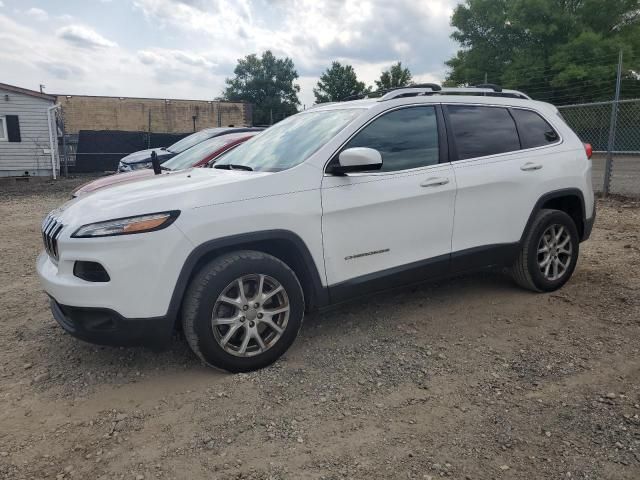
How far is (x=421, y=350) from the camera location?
3570 mm

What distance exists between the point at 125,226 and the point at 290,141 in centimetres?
154

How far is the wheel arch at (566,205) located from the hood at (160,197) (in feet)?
8.21

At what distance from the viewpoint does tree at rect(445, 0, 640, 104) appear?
32213 mm

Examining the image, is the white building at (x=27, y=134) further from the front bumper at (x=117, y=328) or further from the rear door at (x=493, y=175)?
the rear door at (x=493, y=175)

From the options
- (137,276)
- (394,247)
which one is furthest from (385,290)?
(137,276)

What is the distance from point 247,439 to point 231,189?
147 centimetres

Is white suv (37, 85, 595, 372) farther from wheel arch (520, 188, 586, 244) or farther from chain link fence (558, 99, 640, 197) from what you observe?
chain link fence (558, 99, 640, 197)

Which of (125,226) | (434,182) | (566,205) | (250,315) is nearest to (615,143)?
(566,205)

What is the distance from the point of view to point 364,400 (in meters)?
2.97

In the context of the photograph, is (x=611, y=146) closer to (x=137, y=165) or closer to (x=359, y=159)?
(x=359, y=159)

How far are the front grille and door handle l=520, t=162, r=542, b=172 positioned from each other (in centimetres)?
362

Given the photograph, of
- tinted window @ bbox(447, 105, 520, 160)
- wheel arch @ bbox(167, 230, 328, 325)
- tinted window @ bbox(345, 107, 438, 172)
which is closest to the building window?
wheel arch @ bbox(167, 230, 328, 325)

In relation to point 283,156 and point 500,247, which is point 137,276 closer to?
point 283,156

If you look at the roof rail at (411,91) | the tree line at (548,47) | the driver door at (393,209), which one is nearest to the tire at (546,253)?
the driver door at (393,209)
